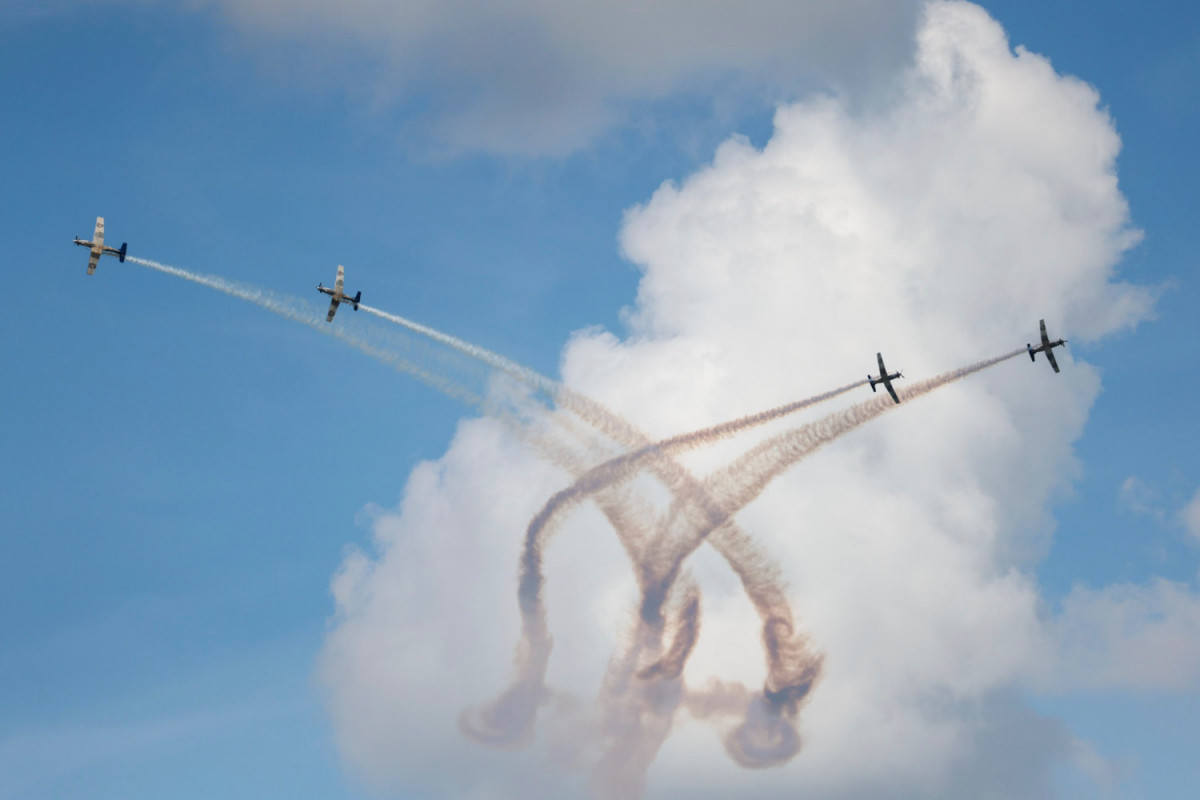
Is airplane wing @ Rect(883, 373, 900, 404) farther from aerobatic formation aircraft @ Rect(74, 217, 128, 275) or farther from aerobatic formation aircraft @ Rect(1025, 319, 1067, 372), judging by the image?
aerobatic formation aircraft @ Rect(74, 217, 128, 275)

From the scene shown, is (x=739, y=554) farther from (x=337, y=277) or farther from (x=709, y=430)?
(x=337, y=277)

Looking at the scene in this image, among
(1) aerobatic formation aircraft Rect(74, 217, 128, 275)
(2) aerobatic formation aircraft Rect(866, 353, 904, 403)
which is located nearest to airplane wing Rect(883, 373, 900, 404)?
(2) aerobatic formation aircraft Rect(866, 353, 904, 403)

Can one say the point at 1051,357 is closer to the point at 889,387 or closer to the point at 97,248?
the point at 889,387

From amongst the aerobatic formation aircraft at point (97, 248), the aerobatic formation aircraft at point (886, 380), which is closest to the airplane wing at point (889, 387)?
the aerobatic formation aircraft at point (886, 380)

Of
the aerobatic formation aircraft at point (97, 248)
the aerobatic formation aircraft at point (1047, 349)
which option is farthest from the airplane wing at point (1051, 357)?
the aerobatic formation aircraft at point (97, 248)

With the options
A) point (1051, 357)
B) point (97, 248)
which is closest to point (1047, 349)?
point (1051, 357)

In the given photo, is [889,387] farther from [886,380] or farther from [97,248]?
[97,248]

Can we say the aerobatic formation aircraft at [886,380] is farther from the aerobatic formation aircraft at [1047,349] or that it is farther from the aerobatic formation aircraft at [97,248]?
the aerobatic formation aircraft at [97,248]

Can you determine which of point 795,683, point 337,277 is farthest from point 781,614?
point 337,277

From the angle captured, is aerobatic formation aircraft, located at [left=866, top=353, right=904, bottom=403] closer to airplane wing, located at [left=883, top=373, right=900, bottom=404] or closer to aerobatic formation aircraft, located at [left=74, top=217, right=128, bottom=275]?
airplane wing, located at [left=883, top=373, right=900, bottom=404]

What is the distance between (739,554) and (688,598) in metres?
6.63

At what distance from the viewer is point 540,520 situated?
10481cm

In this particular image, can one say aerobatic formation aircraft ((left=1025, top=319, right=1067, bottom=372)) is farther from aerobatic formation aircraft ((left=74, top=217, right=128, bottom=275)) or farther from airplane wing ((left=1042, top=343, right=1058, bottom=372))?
aerobatic formation aircraft ((left=74, top=217, right=128, bottom=275))

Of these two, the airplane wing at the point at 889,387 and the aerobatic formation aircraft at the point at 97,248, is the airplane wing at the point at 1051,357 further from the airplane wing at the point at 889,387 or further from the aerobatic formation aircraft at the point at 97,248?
the aerobatic formation aircraft at the point at 97,248
